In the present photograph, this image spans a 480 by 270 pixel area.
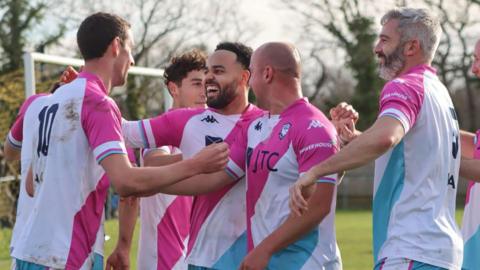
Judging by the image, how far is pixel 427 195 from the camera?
543 cm

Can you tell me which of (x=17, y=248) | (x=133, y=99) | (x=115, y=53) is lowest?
(x=133, y=99)

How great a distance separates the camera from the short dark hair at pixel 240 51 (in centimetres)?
689

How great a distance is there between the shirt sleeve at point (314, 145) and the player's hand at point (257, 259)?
0.48 m

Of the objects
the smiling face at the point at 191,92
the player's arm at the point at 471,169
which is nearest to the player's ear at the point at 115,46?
the player's arm at the point at 471,169

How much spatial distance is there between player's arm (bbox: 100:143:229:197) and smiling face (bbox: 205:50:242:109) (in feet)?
4.58

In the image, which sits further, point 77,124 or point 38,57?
point 38,57

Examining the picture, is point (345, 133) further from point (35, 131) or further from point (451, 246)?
point (35, 131)

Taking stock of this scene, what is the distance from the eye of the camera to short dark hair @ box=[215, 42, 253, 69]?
6887mm

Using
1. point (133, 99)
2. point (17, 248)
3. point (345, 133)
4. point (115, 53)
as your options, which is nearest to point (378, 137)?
point (345, 133)

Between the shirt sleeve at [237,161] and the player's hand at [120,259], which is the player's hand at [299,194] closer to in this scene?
the shirt sleeve at [237,161]

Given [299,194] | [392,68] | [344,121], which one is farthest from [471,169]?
[299,194]

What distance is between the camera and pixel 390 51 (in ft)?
18.6

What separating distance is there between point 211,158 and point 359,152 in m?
0.77

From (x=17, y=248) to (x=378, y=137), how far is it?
1962mm
